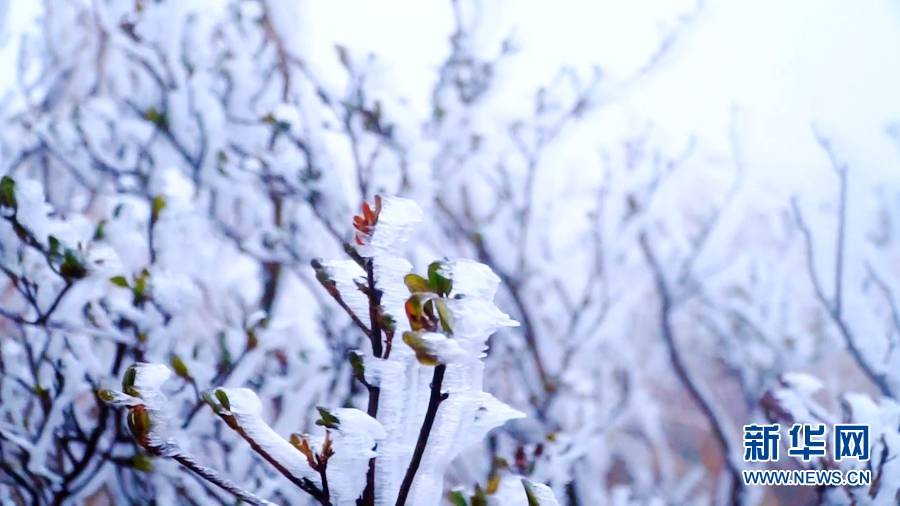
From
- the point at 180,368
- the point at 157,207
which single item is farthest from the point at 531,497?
the point at 157,207

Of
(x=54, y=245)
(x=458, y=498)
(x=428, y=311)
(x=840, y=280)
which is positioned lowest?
(x=458, y=498)

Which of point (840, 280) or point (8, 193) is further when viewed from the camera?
point (840, 280)

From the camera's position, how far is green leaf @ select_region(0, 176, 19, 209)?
2.28 ft

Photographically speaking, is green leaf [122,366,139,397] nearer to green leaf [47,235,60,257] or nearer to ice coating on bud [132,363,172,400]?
ice coating on bud [132,363,172,400]

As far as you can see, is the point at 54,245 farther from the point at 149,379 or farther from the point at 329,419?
the point at 329,419

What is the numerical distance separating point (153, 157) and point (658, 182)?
2.86 ft

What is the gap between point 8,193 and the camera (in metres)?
0.70

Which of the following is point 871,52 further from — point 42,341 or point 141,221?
point 42,341

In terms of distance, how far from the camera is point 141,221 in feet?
3.28

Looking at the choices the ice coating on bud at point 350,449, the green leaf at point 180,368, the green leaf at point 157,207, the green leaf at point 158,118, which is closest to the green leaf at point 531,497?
the ice coating on bud at point 350,449

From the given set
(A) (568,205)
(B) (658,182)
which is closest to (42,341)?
(A) (568,205)

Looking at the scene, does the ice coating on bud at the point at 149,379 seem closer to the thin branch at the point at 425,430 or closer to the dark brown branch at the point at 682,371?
the thin branch at the point at 425,430

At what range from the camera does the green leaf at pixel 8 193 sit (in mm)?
694

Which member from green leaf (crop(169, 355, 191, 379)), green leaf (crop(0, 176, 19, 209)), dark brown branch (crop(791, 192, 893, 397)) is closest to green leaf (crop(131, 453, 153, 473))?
green leaf (crop(169, 355, 191, 379))
